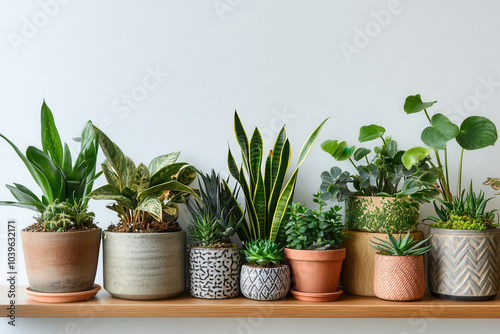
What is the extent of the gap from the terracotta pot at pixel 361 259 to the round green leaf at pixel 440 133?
0.22 metres

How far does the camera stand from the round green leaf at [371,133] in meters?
1.06

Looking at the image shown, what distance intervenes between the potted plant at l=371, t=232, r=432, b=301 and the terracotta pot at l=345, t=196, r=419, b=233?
0.15 ft

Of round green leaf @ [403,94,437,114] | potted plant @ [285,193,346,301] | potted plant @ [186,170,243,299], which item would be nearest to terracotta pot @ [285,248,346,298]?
potted plant @ [285,193,346,301]

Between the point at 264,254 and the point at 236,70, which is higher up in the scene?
the point at 236,70

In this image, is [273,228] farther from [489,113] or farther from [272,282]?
[489,113]

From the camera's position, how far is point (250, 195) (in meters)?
1.09

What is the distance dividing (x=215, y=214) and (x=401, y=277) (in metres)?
0.43

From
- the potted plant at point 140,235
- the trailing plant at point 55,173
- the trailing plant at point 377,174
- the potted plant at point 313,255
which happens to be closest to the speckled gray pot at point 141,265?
the potted plant at point 140,235

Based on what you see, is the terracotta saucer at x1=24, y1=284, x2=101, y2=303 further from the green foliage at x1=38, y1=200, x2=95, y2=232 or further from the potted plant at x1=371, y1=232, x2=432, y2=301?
the potted plant at x1=371, y1=232, x2=432, y2=301

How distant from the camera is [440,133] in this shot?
0.98 meters

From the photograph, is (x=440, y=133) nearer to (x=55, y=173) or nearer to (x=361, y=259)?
(x=361, y=259)

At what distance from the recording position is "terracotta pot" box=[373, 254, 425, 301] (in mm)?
980

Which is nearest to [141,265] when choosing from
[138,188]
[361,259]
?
[138,188]

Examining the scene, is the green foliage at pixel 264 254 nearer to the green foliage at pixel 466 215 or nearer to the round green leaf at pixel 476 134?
the green foliage at pixel 466 215
